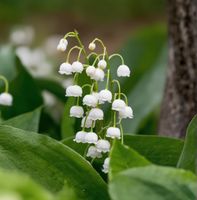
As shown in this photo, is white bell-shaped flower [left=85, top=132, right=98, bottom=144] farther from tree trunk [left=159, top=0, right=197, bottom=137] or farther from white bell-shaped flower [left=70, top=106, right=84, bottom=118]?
tree trunk [left=159, top=0, right=197, bottom=137]

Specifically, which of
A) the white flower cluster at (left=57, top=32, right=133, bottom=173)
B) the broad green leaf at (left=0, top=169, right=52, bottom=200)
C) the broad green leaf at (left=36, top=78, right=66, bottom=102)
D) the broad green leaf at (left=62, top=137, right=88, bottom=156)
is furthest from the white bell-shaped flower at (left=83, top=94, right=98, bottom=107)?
the broad green leaf at (left=36, top=78, right=66, bottom=102)

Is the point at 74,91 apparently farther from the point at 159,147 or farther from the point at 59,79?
the point at 59,79

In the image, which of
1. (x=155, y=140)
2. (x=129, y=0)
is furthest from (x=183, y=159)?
(x=129, y=0)

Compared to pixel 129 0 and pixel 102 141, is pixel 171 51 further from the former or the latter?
pixel 129 0

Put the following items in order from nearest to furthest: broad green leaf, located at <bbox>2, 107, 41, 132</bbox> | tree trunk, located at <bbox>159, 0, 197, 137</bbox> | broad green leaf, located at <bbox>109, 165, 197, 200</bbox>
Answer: broad green leaf, located at <bbox>109, 165, 197, 200</bbox>
broad green leaf, located at <bbox>2, 107, 41, 132</bbox>
tree trunk, located at <bbox>159, 0, 197, 137</bbox>

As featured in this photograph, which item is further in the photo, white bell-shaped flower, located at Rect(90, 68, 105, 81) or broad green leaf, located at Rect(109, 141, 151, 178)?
white bell-shaped flower, located at Rect(90, 68, 105, 81)

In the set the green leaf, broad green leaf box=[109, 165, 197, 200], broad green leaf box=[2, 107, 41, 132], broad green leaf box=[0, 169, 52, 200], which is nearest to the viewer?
broad green leaf box=[0, 169, 52, 200]

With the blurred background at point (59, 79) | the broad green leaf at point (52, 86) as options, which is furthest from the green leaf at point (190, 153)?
the broad green leaf at point (52, 86)
